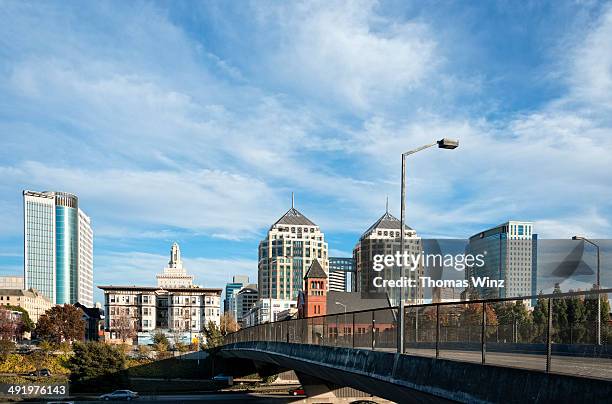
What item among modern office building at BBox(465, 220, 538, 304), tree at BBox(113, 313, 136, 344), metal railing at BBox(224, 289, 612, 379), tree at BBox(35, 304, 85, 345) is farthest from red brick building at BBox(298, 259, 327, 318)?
metal railing at BBox(224, 289, 612, 379)

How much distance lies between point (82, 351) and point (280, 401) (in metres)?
24.7

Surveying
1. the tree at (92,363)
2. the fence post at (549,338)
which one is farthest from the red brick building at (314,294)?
the fence post at (549,338)

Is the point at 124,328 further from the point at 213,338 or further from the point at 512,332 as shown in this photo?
the point at 512,332

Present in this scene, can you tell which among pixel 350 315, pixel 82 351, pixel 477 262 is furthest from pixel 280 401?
pixel 477 262

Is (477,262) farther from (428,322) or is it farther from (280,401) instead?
(428,322)

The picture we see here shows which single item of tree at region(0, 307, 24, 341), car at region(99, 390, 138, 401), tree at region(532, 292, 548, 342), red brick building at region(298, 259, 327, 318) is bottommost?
tree at region(0, 307, 24, 341)

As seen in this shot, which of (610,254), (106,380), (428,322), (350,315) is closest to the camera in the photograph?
(428,322)

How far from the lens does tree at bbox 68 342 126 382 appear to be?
213ft

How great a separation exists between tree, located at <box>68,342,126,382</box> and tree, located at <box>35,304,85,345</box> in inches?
1912

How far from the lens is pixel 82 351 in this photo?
2571 inches

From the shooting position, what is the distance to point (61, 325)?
365ft

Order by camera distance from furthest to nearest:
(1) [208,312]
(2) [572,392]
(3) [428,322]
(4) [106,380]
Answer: (1) [208,312]
(4) [106,380]
(3) [428,322]
(2) [572,392]

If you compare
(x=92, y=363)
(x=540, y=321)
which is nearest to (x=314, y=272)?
(x=92, y=363)

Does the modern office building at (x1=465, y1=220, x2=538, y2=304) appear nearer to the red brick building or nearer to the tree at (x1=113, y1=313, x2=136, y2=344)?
the red brick building
